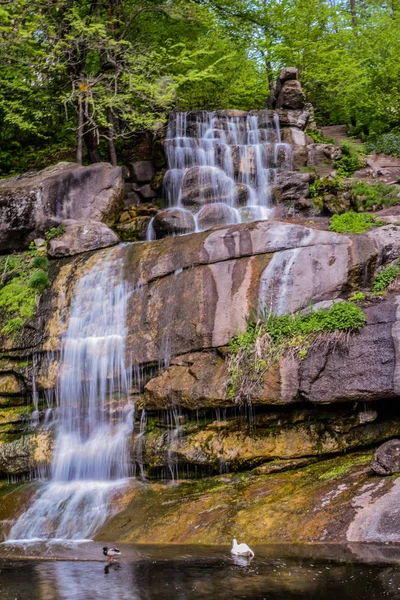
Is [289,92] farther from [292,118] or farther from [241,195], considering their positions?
[241,195]

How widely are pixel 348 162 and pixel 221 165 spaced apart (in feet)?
13.2

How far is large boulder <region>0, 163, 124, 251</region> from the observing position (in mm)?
16406

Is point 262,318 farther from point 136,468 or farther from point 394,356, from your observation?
point 136,468

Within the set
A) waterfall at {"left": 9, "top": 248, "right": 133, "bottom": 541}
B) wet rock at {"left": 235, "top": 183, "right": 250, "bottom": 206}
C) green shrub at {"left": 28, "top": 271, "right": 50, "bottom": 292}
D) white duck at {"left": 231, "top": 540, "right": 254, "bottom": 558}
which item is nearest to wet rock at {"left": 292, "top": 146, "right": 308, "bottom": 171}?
wet rock at {"left": 235, "top": 183, "right": 250, "bottom": 206}

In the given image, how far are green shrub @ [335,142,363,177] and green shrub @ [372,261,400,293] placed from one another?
7.16 metres

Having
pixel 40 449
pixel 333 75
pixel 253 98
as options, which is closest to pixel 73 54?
pixel 253 98

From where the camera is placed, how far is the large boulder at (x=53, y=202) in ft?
53.8

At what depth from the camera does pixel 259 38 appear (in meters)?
24.1

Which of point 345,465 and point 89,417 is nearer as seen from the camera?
point 345,465

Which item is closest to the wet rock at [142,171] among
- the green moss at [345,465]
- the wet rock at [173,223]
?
the wet rock at [173,223]

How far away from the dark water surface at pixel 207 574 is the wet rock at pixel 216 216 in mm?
A: 9044

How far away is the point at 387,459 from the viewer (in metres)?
9.37

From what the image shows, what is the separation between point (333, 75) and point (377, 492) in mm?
17855

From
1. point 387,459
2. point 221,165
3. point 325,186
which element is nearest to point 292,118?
point 221,165
